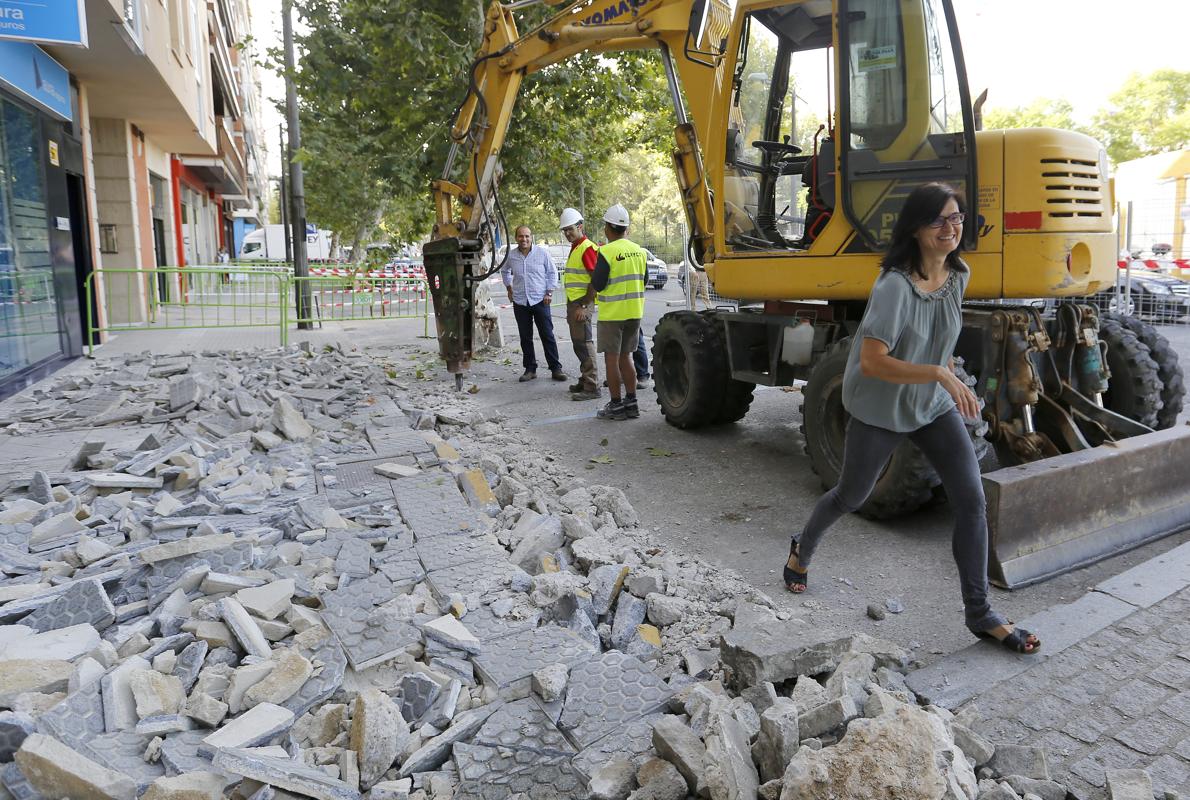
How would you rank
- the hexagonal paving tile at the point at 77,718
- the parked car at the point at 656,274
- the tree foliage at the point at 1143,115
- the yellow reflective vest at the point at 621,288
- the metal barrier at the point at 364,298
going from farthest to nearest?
the tree foliage at the point at 1143,115 < the parked car at the point at 656,274 < the metal barrier at the point at 364,298 < the yellow reflective vest at the point at 621,288 < the hexagonal paving tile at the point at 77,718

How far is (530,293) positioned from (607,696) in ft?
26.3

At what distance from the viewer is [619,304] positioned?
8164 mm

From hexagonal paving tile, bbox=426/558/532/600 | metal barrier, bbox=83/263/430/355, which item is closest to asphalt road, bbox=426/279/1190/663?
hexagonal paving tile, bbox=426/558/532/600

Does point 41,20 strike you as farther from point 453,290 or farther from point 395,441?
point 395,441

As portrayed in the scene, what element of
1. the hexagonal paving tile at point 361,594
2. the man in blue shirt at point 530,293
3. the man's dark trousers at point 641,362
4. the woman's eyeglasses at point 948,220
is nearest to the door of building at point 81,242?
the man in blue shirt at point 530,293

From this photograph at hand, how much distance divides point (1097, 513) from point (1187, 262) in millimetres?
13617

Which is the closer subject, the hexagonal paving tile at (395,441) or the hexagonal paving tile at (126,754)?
the hexagonal paving tile at (126,754)

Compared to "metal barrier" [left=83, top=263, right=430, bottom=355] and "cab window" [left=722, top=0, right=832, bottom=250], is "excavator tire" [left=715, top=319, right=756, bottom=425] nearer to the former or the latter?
"cab window" [left=722, top=0, right=832, bottom=250]

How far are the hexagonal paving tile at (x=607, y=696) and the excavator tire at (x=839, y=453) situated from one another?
235 centimetres

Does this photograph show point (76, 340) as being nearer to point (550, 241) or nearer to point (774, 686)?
point (774, 686)

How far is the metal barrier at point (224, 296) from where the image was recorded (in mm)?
14398

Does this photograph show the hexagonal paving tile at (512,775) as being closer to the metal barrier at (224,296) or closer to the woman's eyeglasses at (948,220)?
the woman's eyeglasses at (948,220)

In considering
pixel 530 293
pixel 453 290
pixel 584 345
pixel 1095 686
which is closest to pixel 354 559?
pixel 1095 686

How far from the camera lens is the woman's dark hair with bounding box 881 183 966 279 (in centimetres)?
326
